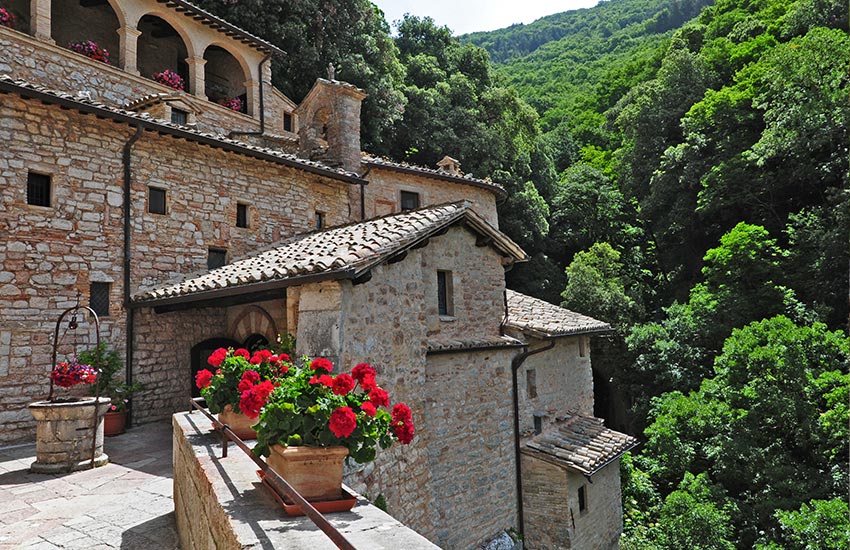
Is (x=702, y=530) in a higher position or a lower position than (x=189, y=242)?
lower

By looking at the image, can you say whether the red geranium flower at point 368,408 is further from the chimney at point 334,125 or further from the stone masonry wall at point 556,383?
the chimney at point 334,125

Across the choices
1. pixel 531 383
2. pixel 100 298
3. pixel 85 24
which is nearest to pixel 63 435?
pixel 100 298

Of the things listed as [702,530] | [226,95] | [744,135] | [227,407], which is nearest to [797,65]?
[744,135]

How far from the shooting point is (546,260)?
86.1 feet

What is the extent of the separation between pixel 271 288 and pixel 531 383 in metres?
6.72

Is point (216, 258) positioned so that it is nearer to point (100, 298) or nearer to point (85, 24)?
point (100, 298)

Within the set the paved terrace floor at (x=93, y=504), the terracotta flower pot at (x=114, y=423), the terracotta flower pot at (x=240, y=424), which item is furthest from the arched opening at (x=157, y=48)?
the terracotta flower pot at (x=240, y=424)

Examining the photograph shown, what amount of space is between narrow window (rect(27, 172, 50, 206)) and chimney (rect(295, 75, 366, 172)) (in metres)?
6.74

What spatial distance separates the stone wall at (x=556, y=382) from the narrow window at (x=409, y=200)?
20.7ft

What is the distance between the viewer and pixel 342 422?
2.84m

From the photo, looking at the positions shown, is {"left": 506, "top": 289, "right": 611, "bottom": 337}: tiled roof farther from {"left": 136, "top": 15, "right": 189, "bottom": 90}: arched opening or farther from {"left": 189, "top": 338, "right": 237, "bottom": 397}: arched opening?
{"left": 136, "top": 15, "right": 189, "bottom": 90}: arched opening

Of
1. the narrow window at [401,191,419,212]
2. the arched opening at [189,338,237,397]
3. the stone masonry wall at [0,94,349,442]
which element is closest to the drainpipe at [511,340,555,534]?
the arched opening at [189,338,237,397]

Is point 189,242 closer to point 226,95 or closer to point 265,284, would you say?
point 265,284

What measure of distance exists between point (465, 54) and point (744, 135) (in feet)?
→ 48.3
